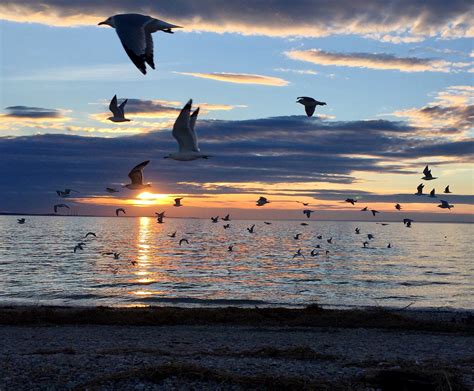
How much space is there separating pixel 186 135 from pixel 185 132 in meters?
0.09

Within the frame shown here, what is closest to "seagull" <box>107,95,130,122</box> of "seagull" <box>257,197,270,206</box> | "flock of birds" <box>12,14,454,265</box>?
"flock of birds" <box>12,14,454,265</box>

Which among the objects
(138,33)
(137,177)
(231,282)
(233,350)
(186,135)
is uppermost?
(138,33)

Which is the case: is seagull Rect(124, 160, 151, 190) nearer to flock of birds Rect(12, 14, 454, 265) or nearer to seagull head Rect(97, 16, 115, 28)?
flock of birds Rect(12, 14, 454, 265)

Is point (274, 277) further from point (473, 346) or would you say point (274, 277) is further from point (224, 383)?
point (224, 383)

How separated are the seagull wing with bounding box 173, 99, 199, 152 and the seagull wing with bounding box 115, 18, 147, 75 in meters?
3.78

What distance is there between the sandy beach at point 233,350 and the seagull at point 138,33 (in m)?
5.99

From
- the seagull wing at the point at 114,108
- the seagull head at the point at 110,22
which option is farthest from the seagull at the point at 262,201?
the seagull head at the point at 110,22

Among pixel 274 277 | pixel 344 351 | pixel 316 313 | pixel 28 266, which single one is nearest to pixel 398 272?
pixel 274 277

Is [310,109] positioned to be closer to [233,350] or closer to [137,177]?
[137,177]

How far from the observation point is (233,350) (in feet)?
57.9

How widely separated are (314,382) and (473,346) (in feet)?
33.8

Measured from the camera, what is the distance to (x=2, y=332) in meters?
21.9

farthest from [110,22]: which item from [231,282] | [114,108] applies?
[231,282]

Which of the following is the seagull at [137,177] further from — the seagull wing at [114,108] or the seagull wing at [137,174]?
the seagull wing at [114,108]
